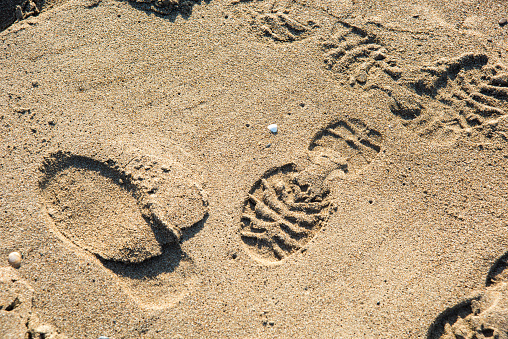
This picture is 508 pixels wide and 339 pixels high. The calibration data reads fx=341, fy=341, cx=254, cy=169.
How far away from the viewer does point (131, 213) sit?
229 centimetres

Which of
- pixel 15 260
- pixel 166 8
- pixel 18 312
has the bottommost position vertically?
pixel 18 312

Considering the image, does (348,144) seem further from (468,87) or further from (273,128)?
(468,87)

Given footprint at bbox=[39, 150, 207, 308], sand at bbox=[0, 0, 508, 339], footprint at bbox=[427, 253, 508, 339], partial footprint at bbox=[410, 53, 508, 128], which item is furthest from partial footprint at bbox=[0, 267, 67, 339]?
partial footprint at bbox=[410, 53, 508, 128]

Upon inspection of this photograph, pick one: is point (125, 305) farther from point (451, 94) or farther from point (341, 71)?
point (451, 94)

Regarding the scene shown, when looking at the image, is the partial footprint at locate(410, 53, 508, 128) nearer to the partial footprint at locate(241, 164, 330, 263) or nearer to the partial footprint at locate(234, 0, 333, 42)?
the partial footprint at locate(234, 0, 333, 42)

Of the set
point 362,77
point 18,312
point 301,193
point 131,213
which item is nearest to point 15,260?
point 18,312

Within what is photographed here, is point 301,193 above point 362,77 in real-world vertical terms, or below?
below

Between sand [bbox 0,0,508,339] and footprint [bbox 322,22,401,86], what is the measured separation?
0.02 metres

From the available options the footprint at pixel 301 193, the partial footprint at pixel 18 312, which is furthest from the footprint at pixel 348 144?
the partial footprint at pixel 18 312

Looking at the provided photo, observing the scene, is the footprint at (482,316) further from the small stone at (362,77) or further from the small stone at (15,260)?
the small stone at (15,260)

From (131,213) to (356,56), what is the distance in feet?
6.97

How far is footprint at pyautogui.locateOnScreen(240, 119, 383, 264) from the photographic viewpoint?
90.5 inches

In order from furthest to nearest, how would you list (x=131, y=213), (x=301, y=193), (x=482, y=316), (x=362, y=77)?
(x=362, y=77) → (x=301, y=193) → (x=131, y=213) → (x=482, y=316)

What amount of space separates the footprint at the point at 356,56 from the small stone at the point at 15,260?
2581 millimetres
